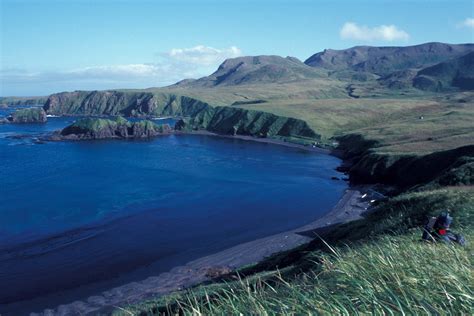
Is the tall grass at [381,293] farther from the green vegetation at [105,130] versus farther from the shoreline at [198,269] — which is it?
the green vegetation at [105,130]

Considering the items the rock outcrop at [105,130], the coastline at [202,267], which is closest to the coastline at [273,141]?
the rock outcrop at [105,130]

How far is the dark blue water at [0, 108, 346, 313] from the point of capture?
39.5m

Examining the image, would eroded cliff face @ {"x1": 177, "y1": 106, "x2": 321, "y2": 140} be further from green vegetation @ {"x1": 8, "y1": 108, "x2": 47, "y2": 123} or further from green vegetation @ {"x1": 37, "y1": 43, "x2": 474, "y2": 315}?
green vegetation @ {"x1": 8, "y1": 108, "x2": 47, "y2": 123}

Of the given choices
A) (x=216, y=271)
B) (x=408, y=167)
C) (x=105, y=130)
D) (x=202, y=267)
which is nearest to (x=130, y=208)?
(x=202, y=267)

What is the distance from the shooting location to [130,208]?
60219mm

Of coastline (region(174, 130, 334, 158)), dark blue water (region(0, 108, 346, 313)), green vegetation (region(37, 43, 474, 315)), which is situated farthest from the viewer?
coastline (region(174, 130, 334, 158))

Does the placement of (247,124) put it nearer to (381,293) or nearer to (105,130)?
(105,130)

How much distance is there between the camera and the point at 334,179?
255ft

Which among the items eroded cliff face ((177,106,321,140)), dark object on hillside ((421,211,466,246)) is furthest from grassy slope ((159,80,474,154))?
dark object on hillside ((421,211,466,246))

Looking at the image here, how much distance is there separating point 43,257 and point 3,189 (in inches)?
1306

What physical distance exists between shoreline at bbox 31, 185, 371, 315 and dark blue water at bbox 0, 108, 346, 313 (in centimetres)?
155

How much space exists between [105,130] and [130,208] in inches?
3315

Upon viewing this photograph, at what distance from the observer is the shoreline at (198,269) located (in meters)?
32.5

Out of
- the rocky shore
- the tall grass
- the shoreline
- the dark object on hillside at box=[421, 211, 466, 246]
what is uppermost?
the tall grass
